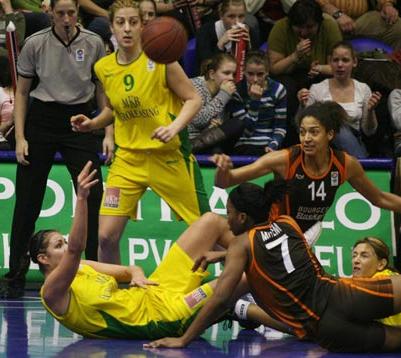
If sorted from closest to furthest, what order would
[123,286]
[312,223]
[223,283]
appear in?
[223,283]
[312,223]
[123,286]

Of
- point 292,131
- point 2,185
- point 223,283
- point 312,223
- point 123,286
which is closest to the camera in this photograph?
point 223,283

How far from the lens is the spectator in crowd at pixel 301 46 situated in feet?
41.4

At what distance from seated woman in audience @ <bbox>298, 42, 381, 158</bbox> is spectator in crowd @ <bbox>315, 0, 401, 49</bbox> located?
1.44 m

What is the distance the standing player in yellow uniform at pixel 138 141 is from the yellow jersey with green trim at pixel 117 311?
0.85 m

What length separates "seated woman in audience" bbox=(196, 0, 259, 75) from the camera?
489 inches

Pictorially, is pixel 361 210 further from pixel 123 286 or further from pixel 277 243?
pixel 277 243

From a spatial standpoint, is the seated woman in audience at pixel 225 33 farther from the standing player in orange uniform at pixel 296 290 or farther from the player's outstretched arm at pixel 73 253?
the player's outstretched arm at pixel 73 253

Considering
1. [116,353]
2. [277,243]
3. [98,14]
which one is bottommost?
[116,353]

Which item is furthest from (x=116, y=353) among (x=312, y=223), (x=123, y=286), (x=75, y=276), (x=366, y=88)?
(x=366, y=88)

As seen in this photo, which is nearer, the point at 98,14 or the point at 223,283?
the point at 223,283

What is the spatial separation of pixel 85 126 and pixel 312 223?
1.74m

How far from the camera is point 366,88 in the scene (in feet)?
39.9

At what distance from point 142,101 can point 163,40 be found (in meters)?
0.50

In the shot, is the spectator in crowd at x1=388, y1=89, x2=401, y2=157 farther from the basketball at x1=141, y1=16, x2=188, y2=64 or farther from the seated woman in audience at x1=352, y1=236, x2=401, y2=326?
the basketball at x1=141, y1=16, x2=188, y2=64
